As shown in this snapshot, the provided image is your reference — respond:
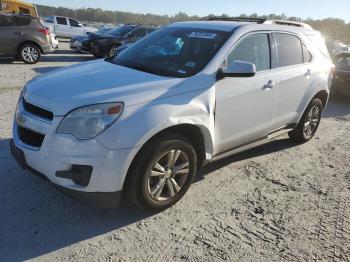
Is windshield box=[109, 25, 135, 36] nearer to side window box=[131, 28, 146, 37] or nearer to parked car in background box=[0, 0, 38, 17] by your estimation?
side window box=[131, 28, 146, 37]

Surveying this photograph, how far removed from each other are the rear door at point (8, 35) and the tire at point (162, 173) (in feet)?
36.1

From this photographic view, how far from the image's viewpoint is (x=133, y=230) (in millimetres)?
3582

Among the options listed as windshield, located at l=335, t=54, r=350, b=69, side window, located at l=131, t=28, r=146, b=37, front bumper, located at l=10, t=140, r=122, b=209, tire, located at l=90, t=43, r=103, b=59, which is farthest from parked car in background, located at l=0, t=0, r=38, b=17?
front bumper, located at l=10, t=140, r=122, b=209

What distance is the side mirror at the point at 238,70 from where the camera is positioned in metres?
4.02

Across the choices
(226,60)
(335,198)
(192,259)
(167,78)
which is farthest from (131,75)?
(335,198)

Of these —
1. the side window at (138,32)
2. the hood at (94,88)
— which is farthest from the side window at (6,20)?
the hood at (94,88)

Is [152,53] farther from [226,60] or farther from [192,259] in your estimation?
[192,259]

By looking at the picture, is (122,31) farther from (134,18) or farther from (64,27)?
(134,18)

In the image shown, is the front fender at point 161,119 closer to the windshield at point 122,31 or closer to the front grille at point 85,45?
the front grille at point 85,45

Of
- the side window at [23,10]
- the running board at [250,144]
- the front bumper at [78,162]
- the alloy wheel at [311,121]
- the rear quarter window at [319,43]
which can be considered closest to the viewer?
the front bumper at [78,162]

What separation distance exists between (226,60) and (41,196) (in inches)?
93.0

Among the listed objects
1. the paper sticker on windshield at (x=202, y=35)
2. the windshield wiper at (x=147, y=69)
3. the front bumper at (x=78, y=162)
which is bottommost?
the front bumper at (x=78, y=162)

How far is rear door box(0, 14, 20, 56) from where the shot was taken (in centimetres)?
1283

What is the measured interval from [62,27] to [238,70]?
22.4 meters
